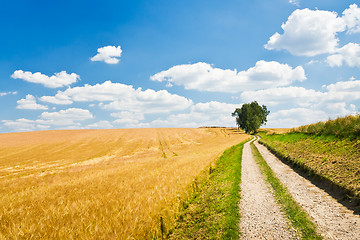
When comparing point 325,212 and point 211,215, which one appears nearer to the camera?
point 325,212

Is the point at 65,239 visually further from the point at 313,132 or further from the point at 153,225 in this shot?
the point at 313,132

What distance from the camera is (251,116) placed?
328ft

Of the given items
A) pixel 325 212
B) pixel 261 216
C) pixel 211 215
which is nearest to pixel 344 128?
pixel 325 212

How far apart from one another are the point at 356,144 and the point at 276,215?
11385mm

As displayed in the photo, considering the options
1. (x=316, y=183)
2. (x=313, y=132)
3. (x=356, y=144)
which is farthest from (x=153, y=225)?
(x=313, y=132)

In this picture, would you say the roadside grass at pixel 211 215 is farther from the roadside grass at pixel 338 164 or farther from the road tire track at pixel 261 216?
the roadside grass at pixel 338 164

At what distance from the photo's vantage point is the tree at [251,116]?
3863 inches

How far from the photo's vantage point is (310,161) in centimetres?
1538

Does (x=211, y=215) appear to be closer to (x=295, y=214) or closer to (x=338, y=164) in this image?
(x=295, y=214)

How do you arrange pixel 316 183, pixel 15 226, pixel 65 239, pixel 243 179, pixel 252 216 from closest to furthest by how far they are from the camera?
pixel 65 239
pixel 15 226
pixel 252 216
pixel 316 183
pixel 243 179

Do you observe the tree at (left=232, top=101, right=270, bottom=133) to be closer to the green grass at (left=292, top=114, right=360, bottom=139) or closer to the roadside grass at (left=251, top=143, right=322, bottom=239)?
the green grass at (left=292, top=114, right=360, bottom=139)

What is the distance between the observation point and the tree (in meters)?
98.1

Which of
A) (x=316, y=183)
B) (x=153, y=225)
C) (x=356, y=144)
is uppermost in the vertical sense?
(x=356, y=144)

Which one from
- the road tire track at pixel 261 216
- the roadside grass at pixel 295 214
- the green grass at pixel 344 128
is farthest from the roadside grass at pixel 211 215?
Answer: the green grass at pixel 344 128
